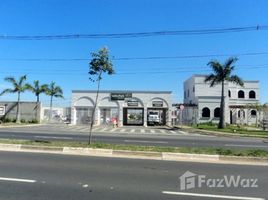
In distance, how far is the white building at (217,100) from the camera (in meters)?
61.7

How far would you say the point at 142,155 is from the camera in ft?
47.8

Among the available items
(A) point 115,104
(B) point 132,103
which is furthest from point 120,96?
(B) point 132,103

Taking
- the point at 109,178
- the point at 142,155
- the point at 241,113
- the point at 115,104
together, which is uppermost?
the point at 115,104

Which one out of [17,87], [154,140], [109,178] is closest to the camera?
[109,178]

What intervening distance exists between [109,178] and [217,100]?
178ft

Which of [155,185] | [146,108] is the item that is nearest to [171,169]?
[155,185]

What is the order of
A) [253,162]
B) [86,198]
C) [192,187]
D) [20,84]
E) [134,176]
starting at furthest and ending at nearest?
[20,84] < [253,162] < [134,176] < [192,187] < [86,198]

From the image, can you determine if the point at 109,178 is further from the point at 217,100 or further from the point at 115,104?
the point at 217,100

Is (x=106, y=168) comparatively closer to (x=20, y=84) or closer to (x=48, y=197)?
(x=48, y=197)

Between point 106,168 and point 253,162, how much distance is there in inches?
224

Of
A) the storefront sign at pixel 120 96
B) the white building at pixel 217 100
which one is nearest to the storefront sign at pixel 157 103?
the storefront sign at pixel 120 96

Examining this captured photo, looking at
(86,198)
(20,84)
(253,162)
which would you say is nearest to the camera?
(86,198)

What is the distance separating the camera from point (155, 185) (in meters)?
8.74

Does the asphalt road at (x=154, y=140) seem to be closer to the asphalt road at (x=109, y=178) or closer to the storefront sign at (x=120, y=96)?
the asphalt road at (x=109, y=178)
